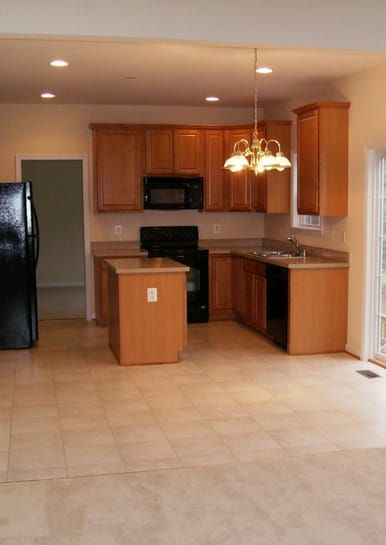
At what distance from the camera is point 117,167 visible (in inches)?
328

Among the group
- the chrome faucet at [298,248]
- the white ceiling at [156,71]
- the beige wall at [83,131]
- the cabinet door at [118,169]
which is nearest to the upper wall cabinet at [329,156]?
the white ceiling at [156,71]

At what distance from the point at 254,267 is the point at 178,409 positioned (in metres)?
2.99

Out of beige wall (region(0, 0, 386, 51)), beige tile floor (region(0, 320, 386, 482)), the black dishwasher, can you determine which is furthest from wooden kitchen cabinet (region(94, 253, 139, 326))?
beige wall (region(0, 0, 386, 51))

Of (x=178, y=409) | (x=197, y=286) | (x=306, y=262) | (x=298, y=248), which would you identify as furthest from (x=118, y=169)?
(x=178, y=409)

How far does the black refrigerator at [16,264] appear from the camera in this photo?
6.99 metres

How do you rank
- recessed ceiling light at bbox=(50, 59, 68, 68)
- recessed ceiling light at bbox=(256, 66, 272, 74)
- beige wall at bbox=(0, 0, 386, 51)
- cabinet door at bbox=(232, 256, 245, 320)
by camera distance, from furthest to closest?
cabinet door at bbox=(232, 256, 245, 320)
recessed ceiling light at bbox=(256, 66, 272, 74)
recessed ceiling light at bbox=(50, 59, 68, 68)
beige wall at bbox=(0, 0, 386, 51)

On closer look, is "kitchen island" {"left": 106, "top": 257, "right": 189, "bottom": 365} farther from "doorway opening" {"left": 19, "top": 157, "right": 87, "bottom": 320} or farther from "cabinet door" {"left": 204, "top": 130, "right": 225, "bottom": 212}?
"doorway opening" {"left": 19, "top": 157, "right": 87, "bottom": 320}

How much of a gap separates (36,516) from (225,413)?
1.89m

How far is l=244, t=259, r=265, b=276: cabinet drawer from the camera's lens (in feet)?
24.7

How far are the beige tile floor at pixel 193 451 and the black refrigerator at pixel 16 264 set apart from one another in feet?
1.31

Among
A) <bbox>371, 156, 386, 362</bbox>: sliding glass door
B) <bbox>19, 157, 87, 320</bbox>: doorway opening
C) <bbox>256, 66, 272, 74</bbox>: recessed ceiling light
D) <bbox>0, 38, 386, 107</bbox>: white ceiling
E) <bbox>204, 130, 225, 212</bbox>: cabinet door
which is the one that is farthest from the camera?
<bbox>19, 157, 87, 320</bbox>: doorway opening

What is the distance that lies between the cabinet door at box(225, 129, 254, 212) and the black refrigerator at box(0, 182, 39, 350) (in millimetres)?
2631

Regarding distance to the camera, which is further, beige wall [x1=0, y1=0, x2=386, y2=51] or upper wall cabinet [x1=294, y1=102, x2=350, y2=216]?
upper wall cabinet [x1=294, y1=102, x2=350, y2=216]

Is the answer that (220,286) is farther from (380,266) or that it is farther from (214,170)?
(380,266)
